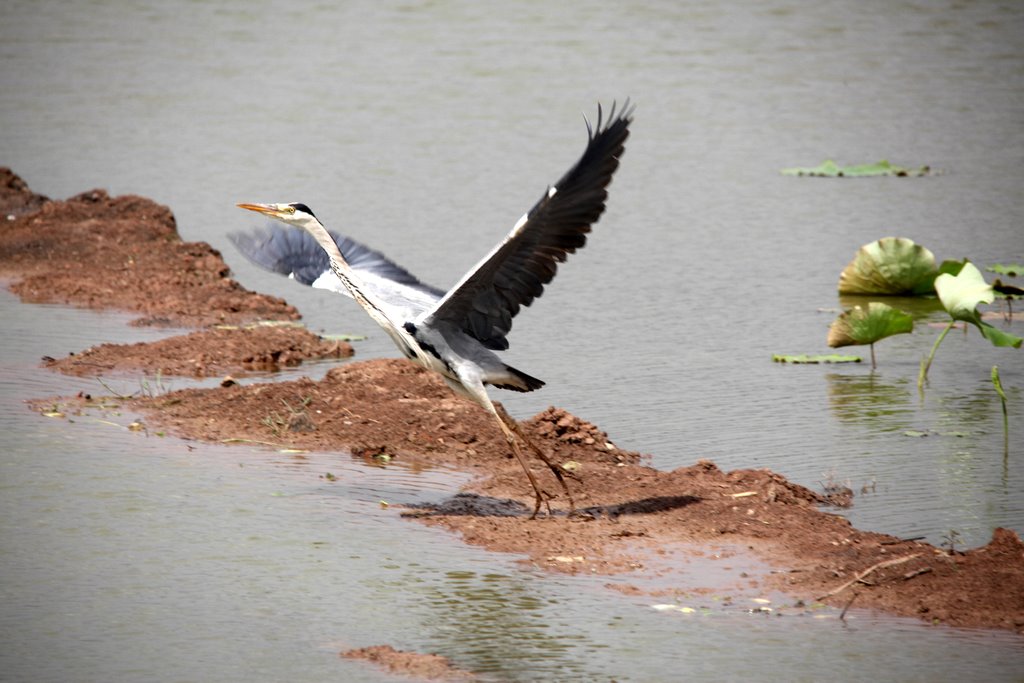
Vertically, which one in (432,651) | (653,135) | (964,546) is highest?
(653,135)

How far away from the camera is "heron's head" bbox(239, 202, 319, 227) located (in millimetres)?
8258

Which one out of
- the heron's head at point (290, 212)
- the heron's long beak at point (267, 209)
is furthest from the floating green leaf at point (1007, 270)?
the heron's long beak at point (267, 209)

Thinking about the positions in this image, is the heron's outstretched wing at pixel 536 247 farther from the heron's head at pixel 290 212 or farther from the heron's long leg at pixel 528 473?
the heron's head at pixel 290 212

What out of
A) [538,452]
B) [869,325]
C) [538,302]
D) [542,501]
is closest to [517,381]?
[538,452]

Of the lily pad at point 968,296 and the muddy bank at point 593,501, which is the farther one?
the lily pad at point 968,296

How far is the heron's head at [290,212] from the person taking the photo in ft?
27.1

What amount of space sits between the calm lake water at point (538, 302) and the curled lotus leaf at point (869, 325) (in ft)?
1.02

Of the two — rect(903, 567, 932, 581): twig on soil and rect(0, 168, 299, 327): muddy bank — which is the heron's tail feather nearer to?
rect(903, 567, 932, 581): twig on soil

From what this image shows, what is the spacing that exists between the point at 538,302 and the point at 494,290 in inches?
182

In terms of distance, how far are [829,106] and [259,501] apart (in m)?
14.6

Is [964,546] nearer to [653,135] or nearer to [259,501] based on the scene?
[259,501]

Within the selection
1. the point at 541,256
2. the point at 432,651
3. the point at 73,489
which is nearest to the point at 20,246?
the point at 73,489

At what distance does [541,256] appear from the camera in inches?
295

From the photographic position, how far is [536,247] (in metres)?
7.47
